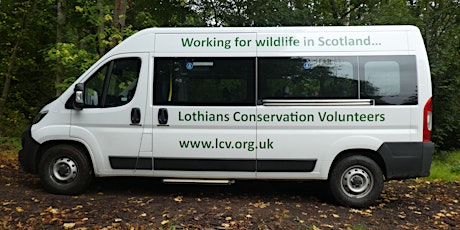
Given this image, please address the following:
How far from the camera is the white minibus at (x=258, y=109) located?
5.71 m

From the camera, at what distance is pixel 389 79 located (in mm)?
5727

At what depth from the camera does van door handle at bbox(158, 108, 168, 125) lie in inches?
232

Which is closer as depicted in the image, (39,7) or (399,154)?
(399,154)

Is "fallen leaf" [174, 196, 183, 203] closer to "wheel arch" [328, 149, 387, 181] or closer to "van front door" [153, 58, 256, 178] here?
"van front door" [153, 58, 256, 178]

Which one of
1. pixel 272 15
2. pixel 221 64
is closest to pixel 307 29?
pixel 221 64

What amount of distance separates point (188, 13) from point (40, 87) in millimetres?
6300

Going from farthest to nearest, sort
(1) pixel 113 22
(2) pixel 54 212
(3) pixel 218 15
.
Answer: (3) pixel 218 15
(1) pixel 113 22
(2) pixel 54 212

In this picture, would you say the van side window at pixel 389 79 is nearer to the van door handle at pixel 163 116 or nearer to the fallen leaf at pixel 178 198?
the van door handle at pixel 163 116

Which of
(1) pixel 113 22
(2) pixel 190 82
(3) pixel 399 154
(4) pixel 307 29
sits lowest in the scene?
(3) pixel 399 154

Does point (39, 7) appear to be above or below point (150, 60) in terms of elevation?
above

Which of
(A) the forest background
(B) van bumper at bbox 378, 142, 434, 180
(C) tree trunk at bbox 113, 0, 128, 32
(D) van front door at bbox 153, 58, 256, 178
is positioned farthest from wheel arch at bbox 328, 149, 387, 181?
(A) the forest background

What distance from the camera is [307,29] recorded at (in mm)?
5859

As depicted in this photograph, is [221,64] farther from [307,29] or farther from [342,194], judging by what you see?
[342,194]

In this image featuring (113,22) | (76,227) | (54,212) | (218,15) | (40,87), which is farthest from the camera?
(40,87)
